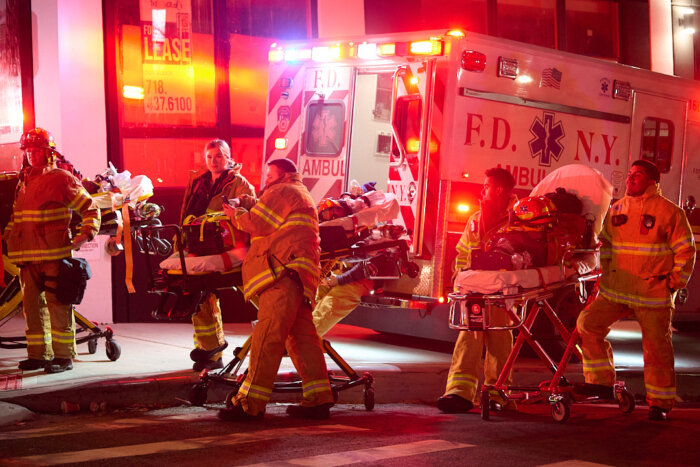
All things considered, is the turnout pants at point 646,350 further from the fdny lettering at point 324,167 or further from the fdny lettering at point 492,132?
the fdny lettering at point 324,167

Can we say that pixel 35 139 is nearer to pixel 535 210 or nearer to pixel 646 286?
pixel 535 210

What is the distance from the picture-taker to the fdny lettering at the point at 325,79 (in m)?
9.92

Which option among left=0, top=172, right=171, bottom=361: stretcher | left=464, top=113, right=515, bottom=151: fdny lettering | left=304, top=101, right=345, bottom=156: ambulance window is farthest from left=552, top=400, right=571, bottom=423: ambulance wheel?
left=304, top=101, right=345, bottom=156: ambulance window

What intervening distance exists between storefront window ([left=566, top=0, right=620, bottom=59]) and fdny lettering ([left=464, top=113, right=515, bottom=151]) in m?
4.82

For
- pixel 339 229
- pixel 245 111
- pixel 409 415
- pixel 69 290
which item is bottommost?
pixel 409 415

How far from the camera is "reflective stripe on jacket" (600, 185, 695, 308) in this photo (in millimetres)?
7176

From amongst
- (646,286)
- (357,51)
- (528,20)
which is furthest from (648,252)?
(528,20)

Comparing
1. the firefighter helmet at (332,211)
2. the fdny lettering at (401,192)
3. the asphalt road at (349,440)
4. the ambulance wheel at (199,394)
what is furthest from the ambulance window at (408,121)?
the ambulance wheel at (199,394)

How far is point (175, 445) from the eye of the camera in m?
5.61

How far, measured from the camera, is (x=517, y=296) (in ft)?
21.4

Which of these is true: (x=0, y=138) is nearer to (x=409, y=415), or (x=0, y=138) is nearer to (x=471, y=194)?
(x=471, y=194)

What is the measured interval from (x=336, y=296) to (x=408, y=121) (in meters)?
2.21

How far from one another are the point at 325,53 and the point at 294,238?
3.64m

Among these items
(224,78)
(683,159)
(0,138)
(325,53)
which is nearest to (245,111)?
(224,78)
